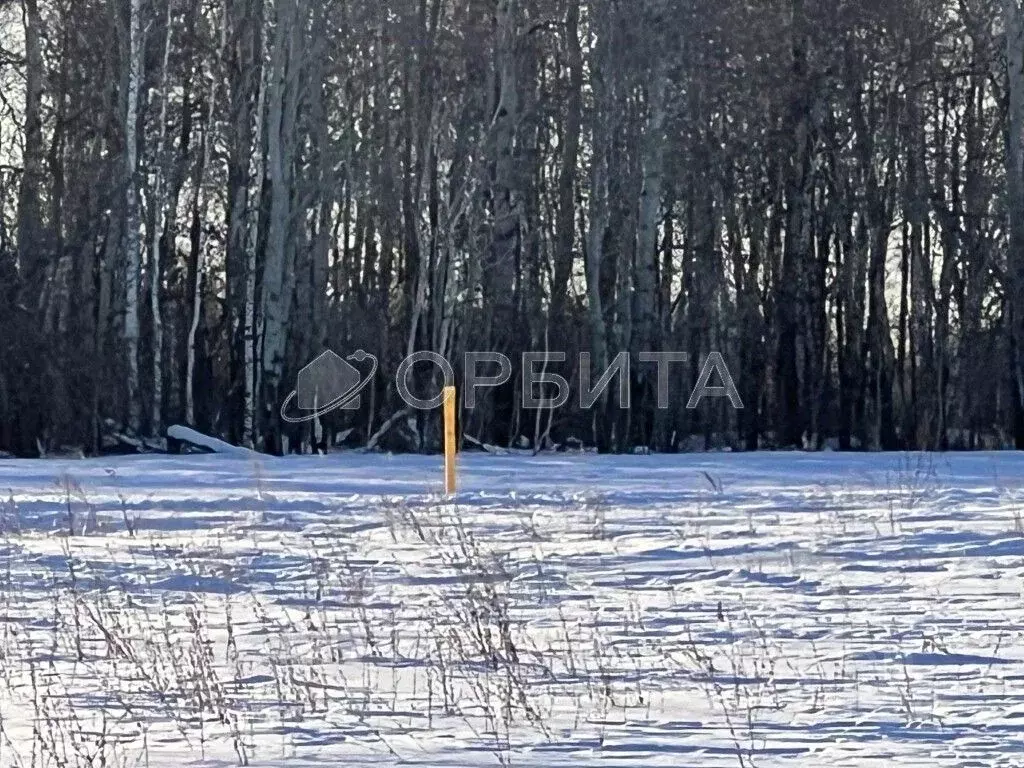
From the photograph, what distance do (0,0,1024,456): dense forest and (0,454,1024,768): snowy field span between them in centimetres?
1213

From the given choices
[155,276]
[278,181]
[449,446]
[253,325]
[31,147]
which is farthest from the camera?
[31,147]

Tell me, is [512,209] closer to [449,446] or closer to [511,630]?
[449,446]

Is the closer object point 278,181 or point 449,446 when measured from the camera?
point 449,446

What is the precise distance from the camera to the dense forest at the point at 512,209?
88.9 feet

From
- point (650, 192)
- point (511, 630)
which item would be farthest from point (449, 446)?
point (650, 192)

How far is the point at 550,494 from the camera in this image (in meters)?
Result: 16.1

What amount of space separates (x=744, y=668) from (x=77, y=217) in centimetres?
2714

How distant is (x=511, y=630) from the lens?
816cm

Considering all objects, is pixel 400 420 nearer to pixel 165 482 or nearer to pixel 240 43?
pixel 240 43

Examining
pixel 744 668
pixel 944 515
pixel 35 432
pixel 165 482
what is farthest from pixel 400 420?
pixel 744 668

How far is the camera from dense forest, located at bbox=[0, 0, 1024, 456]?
27094 millimetres

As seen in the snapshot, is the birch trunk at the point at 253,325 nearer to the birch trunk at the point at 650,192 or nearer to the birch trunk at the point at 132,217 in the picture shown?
the birch trunk at the point at 132,217

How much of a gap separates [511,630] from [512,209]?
814 inches

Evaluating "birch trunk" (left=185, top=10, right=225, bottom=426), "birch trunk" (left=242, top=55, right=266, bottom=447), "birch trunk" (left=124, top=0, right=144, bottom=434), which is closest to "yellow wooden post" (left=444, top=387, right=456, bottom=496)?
"birch trunk" (left=242, top=55, right=266, bottom=447)
